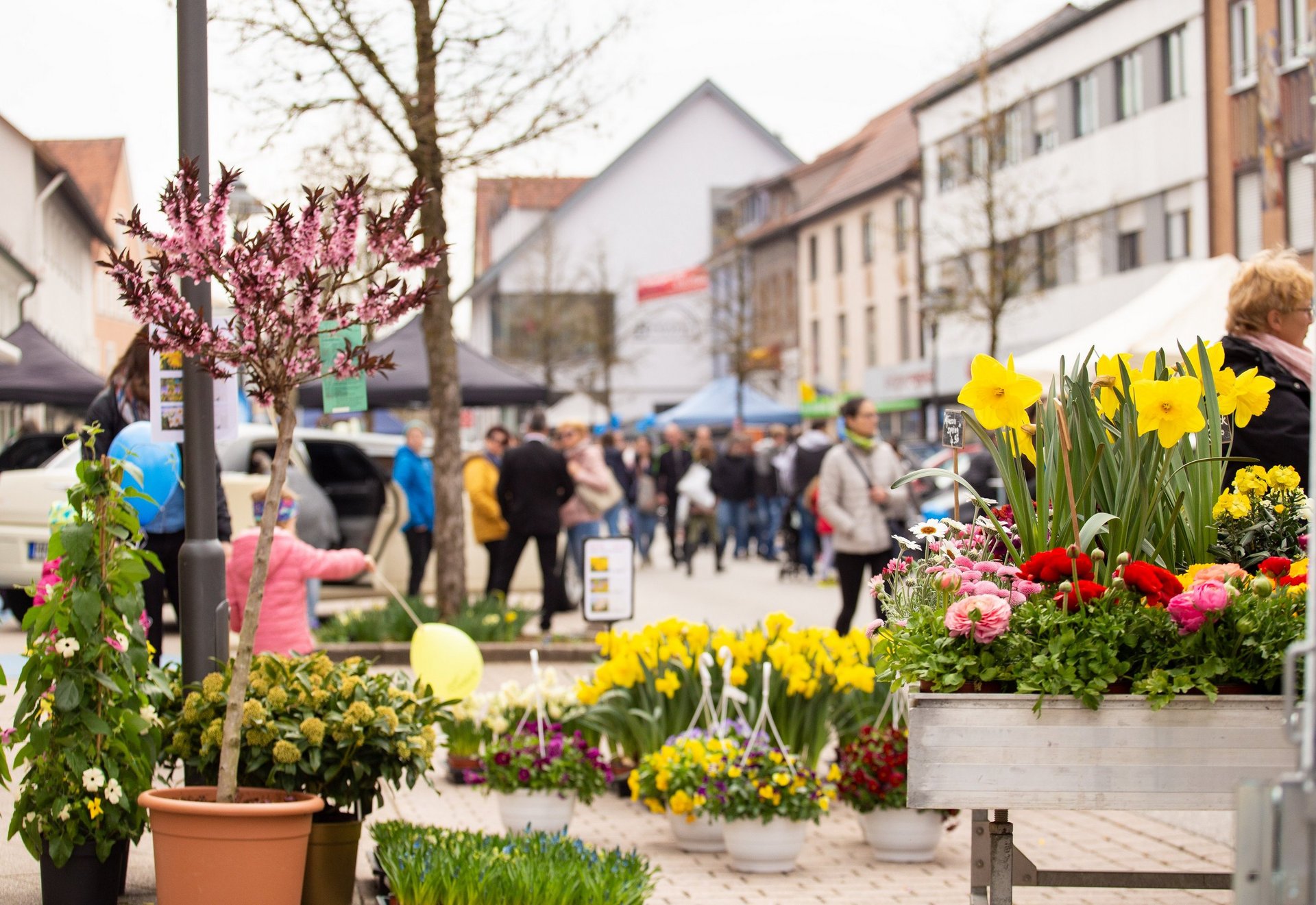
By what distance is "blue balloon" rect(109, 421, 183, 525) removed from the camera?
22.3 ft

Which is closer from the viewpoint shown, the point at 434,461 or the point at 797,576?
the point at 434,461

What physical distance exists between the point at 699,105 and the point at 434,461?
55814 mm

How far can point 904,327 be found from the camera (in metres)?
48.9

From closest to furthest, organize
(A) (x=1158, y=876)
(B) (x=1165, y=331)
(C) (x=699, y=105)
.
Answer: (A) (x=1158, y=876) < (B) (x=1165, y=331) < (C) (x=699, y=105)

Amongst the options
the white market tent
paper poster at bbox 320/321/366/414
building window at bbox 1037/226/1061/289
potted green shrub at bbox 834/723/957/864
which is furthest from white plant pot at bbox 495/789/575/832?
building window at bbox 1037/226/1061/289

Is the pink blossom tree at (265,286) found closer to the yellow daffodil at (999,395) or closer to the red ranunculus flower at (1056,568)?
the yellow daffodil at (999,395)

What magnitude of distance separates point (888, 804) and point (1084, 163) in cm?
3168

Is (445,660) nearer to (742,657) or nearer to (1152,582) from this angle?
(742,657)

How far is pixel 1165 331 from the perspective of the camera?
11.7m

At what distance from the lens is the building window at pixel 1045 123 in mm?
37594

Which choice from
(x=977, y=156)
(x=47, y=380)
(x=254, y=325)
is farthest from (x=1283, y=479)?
(x=977, y=156)

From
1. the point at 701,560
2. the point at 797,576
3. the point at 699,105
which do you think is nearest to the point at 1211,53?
the point at 701,560

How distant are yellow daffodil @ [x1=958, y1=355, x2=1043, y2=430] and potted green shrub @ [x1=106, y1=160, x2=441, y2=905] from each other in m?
1.53

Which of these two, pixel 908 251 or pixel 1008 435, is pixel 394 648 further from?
pixel 908 251
